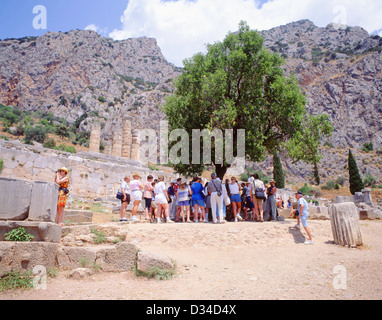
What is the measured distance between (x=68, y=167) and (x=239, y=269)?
43.4ft

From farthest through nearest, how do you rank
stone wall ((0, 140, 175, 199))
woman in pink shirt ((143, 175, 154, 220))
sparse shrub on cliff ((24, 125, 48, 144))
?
sparse shrub on cliff ((24, 125, 48, 144))
stone wall ((0, 140, 175, 199))
woman in pink shirt ((143, 175, 154, 220))

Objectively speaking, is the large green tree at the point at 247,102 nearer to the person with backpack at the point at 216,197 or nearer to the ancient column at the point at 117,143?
the person with backpack at the point at 216,197

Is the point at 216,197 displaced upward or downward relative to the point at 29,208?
upward

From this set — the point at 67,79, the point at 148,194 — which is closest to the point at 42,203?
the point at 148,194

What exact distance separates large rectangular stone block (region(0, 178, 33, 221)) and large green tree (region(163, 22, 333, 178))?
28.8ft

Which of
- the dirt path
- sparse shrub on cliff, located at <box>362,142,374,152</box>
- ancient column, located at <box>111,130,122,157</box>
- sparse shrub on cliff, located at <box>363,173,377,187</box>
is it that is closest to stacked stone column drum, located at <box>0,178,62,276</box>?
the dirt path

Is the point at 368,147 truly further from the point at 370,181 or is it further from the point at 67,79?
the point at 67,79

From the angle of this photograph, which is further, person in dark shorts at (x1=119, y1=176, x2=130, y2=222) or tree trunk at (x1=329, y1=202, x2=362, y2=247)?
person in dark shorts at (x1=119, y1=176, x2=130, y2=222)

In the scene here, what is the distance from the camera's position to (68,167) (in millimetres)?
16391

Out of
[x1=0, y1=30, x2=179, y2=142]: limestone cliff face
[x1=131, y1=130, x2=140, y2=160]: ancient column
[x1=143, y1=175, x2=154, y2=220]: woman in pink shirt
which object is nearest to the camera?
[x1=143, y1=175, x2=154, y2=220]: woman in pink shirt

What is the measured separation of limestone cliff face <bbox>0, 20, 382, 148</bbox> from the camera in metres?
71.0

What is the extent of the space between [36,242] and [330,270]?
20.5ft

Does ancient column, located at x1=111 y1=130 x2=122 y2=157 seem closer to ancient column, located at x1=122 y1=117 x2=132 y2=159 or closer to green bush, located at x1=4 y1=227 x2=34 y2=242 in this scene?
ancient column, located at x1=122 y1=117 x2=132 y2=159

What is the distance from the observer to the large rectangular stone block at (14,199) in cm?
572
